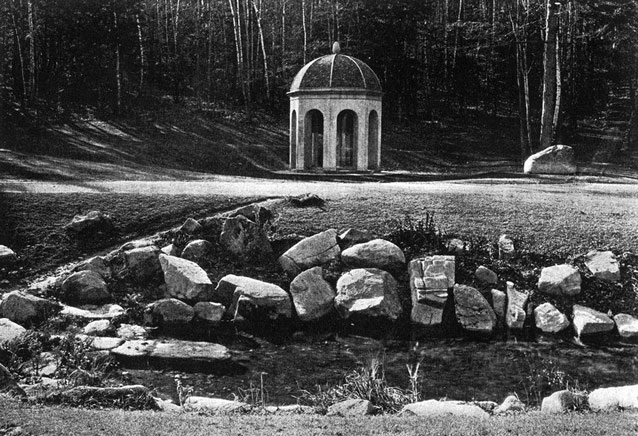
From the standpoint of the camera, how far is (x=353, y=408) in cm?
639

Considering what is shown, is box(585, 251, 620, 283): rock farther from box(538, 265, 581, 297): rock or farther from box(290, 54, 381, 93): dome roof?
box(290, 54, 381, 93): dome roof

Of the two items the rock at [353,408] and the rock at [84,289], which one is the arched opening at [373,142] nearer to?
the rock at [84,289]

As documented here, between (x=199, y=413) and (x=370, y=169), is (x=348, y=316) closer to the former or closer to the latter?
(x=199, y=413)

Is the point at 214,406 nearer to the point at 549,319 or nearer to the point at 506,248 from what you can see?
the point at 549,319

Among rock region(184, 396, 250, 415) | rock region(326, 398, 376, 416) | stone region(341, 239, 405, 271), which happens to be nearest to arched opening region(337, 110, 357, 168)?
stone region(341, 239, 405, 271)

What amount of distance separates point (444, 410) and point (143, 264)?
21.6 ft

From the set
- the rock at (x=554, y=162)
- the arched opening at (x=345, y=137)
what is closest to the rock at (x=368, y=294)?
the rock at (x=554, y=162)

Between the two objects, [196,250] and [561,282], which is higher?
[196,250]

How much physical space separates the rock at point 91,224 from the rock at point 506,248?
269 inches

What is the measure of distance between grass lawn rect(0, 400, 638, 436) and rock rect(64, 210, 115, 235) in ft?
22.1

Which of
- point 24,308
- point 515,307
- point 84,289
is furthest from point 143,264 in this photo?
point 515,307

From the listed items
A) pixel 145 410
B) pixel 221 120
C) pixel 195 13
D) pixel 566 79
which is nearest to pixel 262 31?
pixel 195 13

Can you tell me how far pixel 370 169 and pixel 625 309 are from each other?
1189 centimetres

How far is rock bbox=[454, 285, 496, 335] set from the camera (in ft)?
34.9
